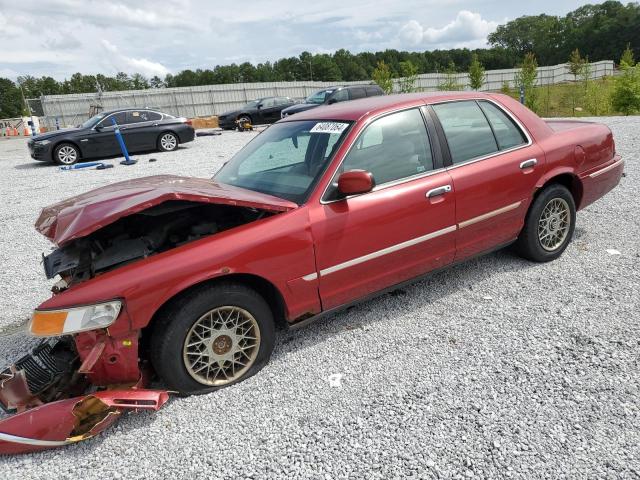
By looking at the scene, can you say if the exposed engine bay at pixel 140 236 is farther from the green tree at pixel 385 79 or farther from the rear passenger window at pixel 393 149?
the green tree at pixel 385 79

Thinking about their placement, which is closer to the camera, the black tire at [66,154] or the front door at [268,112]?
the black tire at [66,154]

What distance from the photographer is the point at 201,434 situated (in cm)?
252

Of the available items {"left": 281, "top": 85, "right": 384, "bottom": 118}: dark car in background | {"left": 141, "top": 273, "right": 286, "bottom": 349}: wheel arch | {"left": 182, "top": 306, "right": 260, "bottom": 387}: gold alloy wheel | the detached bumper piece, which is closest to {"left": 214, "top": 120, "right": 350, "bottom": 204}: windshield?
{"left": 141, "top": 273, "right": 286, "bottom": 349}: wheel arch

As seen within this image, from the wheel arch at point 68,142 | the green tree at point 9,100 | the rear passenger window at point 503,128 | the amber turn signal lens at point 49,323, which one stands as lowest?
the amber turn signal lens at point 49,323

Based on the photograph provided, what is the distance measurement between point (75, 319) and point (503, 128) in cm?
353

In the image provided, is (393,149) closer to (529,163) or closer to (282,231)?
(282,231)

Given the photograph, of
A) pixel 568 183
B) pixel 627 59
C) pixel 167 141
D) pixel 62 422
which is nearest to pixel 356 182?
pixel 62 422

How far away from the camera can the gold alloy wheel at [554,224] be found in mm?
4172

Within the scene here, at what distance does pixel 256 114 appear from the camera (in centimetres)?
2142

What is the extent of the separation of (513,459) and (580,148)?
10.4ft


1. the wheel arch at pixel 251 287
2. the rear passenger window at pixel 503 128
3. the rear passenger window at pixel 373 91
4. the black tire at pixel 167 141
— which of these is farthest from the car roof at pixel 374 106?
the rear passenger window at pixel 373 91

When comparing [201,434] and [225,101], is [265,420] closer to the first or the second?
[201,434]

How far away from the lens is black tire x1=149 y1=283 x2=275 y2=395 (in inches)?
103

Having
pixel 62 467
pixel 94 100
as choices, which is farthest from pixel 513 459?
pixel 94 100
